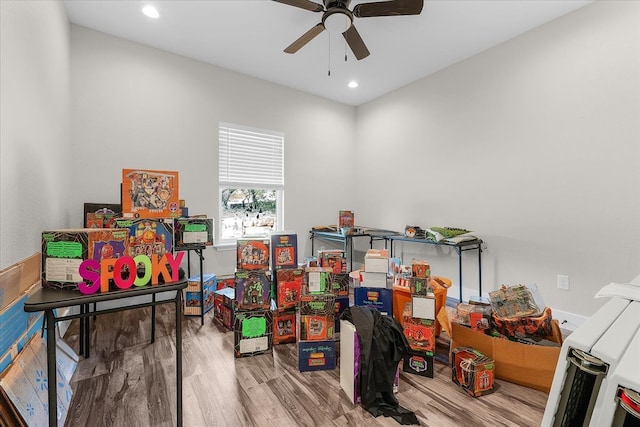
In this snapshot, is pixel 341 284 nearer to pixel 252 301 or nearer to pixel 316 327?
pixel 316 327

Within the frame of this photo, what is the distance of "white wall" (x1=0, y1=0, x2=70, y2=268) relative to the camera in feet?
4.26

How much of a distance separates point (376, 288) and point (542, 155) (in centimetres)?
225

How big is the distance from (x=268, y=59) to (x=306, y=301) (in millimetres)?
3012

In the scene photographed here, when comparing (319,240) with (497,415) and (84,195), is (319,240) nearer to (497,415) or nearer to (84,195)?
(84,195)

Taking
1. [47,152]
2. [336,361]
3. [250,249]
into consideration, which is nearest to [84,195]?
[47,152]

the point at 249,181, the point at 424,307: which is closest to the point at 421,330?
the point at 424,307

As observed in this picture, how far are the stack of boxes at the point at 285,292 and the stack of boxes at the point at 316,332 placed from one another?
0.98 feet

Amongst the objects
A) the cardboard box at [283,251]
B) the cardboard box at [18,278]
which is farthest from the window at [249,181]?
the cardboard box at [18,278]

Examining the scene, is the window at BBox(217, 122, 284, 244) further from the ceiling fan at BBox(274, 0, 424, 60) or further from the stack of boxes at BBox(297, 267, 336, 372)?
the stack of boxes at BBox(297, 267, 336, 372)

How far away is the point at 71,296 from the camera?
1.08 meters

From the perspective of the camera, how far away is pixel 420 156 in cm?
408

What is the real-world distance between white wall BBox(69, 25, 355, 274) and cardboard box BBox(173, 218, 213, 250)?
3.17ft

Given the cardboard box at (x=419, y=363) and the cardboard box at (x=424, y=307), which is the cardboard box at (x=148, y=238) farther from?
the cardboard box at (x=419, y=363)

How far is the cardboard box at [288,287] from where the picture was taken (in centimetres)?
232
